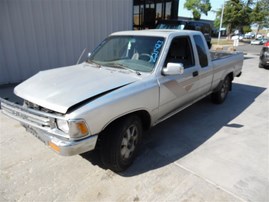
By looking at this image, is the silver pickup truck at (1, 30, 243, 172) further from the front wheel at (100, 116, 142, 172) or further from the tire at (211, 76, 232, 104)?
the tire at (211, 76, 232, 104)

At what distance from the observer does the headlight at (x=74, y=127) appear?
223 centimetres

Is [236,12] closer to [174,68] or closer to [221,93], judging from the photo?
[221,93]

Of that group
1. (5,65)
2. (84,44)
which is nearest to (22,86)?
(5,65)

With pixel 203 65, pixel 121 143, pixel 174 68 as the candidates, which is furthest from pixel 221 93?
pixel 121 143

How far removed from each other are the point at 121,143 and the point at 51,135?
0.84 m

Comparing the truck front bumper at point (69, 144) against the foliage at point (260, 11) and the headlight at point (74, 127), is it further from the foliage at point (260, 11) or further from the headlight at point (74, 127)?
the foliage at point (260, 11)

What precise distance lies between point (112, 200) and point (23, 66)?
19.6 feet

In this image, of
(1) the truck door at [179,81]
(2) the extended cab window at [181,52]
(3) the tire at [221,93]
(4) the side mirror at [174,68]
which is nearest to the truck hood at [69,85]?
(4) the side mirror at [174,68]

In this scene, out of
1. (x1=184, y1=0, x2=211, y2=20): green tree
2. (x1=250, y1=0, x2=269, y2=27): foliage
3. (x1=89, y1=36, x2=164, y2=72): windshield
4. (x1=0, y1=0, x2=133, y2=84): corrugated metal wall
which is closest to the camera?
(x1=89, y1=36, x2=164, y2=72): windshield

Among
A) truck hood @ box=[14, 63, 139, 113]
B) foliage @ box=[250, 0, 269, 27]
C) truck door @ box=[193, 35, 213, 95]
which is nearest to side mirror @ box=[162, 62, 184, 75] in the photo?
truck hood @ box=[14, 63, 139, 113]

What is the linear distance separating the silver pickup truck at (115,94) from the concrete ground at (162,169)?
1.10 ft

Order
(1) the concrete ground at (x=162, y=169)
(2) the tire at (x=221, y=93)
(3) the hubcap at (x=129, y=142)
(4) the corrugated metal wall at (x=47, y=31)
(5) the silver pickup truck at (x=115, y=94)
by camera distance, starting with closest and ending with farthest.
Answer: (5) the silver pickup truck at (x=115, y=94)
(1) the concrete ground at (x=162, y=169)
(3) the hubcap at (x=129, y=142)
(2) the tire at (x=221, y=93)
(4) the corrugated metal wall at (x=47, y=31)

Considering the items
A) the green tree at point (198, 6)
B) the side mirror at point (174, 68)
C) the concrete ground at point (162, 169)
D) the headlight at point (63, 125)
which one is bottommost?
the concrete ground at point (162, 169)

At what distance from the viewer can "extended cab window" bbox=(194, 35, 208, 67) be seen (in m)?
4.17
